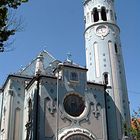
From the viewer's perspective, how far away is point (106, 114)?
32031 mm

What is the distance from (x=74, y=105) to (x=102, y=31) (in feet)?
39.1

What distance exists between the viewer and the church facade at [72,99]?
95.0 ft

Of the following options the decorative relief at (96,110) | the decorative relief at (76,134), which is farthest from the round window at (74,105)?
→ the decorative relief at (76,134)

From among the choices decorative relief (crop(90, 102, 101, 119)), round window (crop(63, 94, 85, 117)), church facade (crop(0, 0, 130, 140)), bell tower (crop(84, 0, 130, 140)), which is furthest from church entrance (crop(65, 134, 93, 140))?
bell tower (crop(84, 0, 130, 140))

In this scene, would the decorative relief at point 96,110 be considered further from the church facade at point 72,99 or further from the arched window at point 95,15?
the arched window at point 95,15

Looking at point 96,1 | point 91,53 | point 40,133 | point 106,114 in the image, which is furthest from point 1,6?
point 96,1

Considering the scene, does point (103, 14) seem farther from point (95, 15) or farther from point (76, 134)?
point (76, 134)

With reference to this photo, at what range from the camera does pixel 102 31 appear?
37938 mm

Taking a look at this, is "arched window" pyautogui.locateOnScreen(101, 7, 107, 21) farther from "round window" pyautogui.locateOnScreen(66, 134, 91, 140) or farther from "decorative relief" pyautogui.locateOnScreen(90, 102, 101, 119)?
"round window" pyautogui.locateOnScreen(66, 134, 91, 140)

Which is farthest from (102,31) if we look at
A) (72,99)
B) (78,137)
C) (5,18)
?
(5,18)

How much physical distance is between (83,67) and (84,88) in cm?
251

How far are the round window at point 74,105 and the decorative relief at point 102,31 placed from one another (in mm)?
10193

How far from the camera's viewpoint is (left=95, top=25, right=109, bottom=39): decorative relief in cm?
3752

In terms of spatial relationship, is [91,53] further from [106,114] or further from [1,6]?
[1,6]
